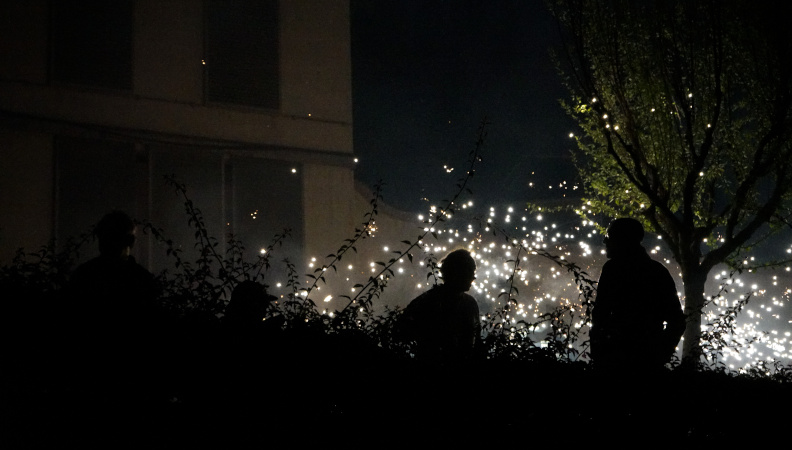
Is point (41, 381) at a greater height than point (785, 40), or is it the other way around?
point (785, 40)

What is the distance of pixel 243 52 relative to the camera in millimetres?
12219

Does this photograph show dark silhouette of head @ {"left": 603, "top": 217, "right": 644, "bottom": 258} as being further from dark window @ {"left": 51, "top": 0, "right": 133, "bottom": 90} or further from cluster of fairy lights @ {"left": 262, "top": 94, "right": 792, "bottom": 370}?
dark window @ {"left": 51, "top": 0, "right": 133, "bottom": 90}

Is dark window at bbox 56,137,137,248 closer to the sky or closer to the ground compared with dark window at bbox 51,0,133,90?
closer to the ground

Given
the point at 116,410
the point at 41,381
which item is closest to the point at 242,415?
the point at 116,410

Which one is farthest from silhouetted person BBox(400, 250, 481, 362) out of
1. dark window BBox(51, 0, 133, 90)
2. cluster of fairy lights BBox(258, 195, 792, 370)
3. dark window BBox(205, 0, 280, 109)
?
dark window BBox(51, 0, 133, 90)

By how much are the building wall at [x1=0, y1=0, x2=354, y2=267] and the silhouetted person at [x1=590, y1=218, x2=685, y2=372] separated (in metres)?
8.15

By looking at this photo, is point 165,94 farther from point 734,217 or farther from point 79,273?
point 734,217

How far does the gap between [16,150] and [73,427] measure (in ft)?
29.7

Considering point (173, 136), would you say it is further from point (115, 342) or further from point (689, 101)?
point (115, 342)

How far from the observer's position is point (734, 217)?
28.0ft

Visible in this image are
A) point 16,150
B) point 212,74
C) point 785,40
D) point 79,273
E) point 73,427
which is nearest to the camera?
point 73,427

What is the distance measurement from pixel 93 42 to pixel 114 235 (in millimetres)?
8029

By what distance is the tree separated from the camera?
320 inches

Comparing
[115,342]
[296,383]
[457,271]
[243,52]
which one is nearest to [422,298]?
[457,271]
